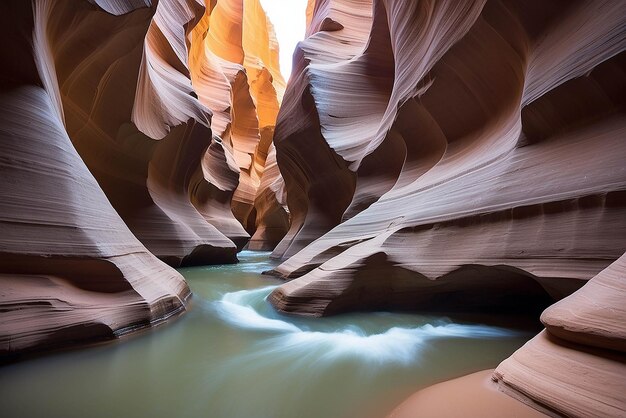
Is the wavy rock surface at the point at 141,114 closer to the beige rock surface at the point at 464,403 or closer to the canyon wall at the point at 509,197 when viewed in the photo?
the canyon wall at the point at 509,197

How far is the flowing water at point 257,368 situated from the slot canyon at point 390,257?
0.02 meters

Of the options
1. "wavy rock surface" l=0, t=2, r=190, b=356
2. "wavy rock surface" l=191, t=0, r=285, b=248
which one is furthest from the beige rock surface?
"wavy rock surface" l=191, t=0, r=285, b=248

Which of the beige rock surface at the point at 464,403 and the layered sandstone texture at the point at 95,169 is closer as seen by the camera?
the beige rock surface at the point at 464,403

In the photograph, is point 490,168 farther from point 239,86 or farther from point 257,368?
Result: point 239,86

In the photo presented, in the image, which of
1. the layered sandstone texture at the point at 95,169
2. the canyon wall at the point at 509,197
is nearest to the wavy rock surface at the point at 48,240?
the layered sandstone texture at the point at 95,169

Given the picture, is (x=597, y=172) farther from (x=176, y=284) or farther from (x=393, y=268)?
(x=176, y=284)

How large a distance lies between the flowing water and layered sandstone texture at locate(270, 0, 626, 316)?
57cm

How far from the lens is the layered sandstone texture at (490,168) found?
2724mm

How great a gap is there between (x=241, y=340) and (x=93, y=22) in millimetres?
4374

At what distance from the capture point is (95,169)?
7.04 metres

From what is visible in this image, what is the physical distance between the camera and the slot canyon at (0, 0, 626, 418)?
6.21 feet

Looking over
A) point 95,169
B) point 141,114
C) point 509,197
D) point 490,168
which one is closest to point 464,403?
point 509,197

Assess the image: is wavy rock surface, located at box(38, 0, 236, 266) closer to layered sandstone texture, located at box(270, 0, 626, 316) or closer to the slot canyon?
the slot canyon

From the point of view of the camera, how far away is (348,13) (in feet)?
39.5
